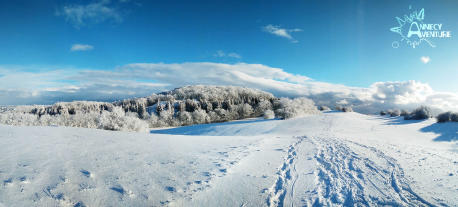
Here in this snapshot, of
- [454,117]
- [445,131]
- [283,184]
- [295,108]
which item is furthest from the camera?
[295,108]

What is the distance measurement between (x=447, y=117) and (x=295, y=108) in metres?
10.8

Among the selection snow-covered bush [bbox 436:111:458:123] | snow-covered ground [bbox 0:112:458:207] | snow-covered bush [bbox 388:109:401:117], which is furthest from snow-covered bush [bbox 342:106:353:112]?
snow-covered ground [bbox 0:112:458:207]

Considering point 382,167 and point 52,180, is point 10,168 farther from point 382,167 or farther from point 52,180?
point 382,167

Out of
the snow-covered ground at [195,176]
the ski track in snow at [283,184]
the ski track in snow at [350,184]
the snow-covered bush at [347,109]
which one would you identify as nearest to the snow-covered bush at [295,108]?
the snow-covered bush at [347,109]

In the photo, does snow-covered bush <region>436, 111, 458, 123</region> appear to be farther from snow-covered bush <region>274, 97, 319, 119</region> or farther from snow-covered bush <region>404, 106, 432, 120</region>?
snow-covered bush <region>274, 97, 319, 119</region>

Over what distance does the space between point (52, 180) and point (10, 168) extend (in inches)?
33.4

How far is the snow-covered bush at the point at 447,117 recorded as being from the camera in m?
12.2

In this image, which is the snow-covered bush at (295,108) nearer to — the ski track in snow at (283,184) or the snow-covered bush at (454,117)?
the snow-covered bush at (454,117)

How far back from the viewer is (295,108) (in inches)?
819

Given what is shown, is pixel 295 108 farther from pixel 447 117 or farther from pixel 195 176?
pixel 195 176

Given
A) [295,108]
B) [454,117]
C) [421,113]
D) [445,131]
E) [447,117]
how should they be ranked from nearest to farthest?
[445,131], [454,117], [447,117], [421,113], [295,108]

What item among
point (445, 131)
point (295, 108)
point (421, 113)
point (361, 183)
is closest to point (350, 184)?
point (361, 183)

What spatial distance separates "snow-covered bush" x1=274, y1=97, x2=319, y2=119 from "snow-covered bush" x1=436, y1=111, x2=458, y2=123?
32.1 feet

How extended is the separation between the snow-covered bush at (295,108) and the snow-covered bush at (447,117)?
32.1 feet
